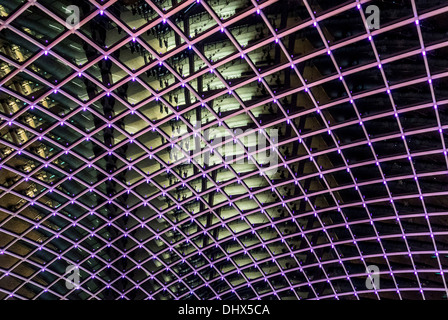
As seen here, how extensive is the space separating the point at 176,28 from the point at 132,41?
457cm

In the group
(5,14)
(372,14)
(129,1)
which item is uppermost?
(5,14)

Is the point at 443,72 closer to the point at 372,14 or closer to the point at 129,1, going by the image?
the point at 372,14

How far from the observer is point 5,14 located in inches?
1877
